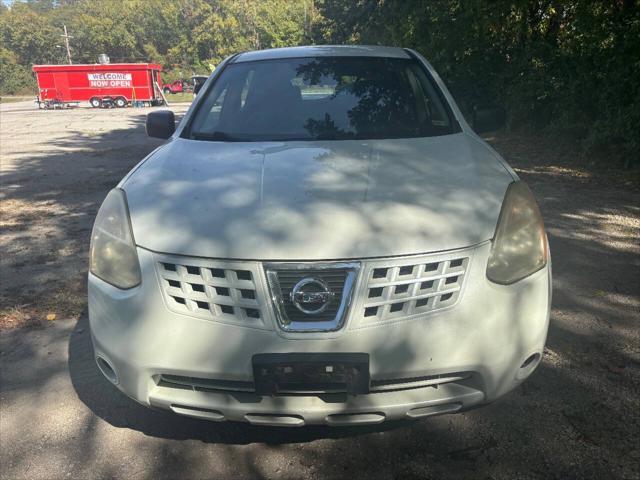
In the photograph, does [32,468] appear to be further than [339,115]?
No

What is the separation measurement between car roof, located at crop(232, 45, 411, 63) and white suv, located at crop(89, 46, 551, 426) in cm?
167

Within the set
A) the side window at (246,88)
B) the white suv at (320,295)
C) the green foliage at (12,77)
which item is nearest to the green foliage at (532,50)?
the side window at (246,88)

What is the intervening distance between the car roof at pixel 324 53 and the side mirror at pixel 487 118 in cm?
65

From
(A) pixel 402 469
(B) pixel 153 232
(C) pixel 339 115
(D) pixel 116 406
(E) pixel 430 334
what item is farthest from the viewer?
(C) pixel 339 115

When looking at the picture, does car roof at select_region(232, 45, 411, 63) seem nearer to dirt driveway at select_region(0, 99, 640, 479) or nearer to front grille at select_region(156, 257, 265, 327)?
dirt driveway at select_region(0, 99, 640, 479)

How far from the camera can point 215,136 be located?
121 inches

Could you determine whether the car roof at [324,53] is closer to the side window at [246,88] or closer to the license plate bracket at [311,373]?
the side window at [246,88]

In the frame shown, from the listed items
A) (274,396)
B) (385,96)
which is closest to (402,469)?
(274,396)

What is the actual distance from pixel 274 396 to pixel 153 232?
0.77 metres

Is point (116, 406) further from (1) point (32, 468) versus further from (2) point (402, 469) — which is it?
(2) point (402, 469)

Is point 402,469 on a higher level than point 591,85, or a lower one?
lower

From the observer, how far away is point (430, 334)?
6.15 feet

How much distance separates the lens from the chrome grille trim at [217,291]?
73.9 inches

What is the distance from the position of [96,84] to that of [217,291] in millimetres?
40475
